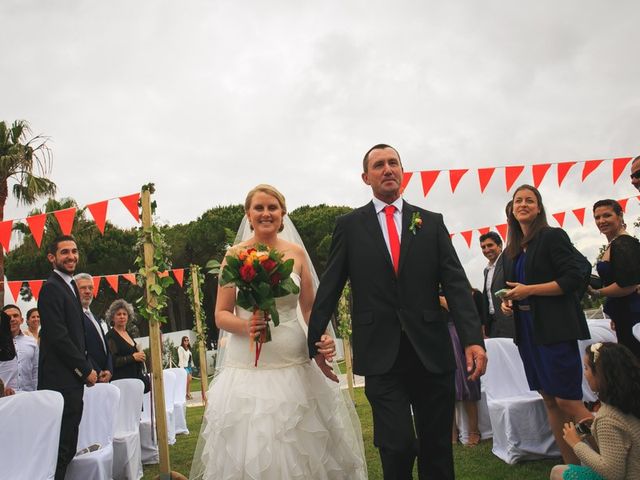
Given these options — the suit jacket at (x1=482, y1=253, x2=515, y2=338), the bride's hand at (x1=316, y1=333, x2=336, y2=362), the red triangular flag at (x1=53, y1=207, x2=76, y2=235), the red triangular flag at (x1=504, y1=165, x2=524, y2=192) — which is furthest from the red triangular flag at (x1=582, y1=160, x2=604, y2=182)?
the red triangular flag at (x1=53, y1=207, x2=76, y2=235)

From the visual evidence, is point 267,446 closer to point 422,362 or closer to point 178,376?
point 422,362

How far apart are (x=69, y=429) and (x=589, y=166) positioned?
794cm

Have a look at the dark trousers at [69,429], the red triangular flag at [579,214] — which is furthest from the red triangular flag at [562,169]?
the dark trousers at [69,429]

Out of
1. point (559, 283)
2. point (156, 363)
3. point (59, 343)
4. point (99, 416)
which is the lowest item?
point (99, 416)

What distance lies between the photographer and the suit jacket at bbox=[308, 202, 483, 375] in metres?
2.74

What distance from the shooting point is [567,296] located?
357 centimetres

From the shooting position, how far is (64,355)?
169 inches

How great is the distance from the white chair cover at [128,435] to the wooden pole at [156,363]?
454mm

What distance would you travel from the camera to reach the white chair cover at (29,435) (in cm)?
312

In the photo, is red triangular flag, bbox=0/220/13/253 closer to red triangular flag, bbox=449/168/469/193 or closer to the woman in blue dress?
red triangular flag, bbox=449/168/469/193

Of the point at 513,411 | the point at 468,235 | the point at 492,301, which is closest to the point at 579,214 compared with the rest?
the point at 468,235

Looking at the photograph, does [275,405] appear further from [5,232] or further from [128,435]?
[5,232]

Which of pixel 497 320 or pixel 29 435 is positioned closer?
pixel 29 435

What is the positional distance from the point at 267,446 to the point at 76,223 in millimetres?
19476
